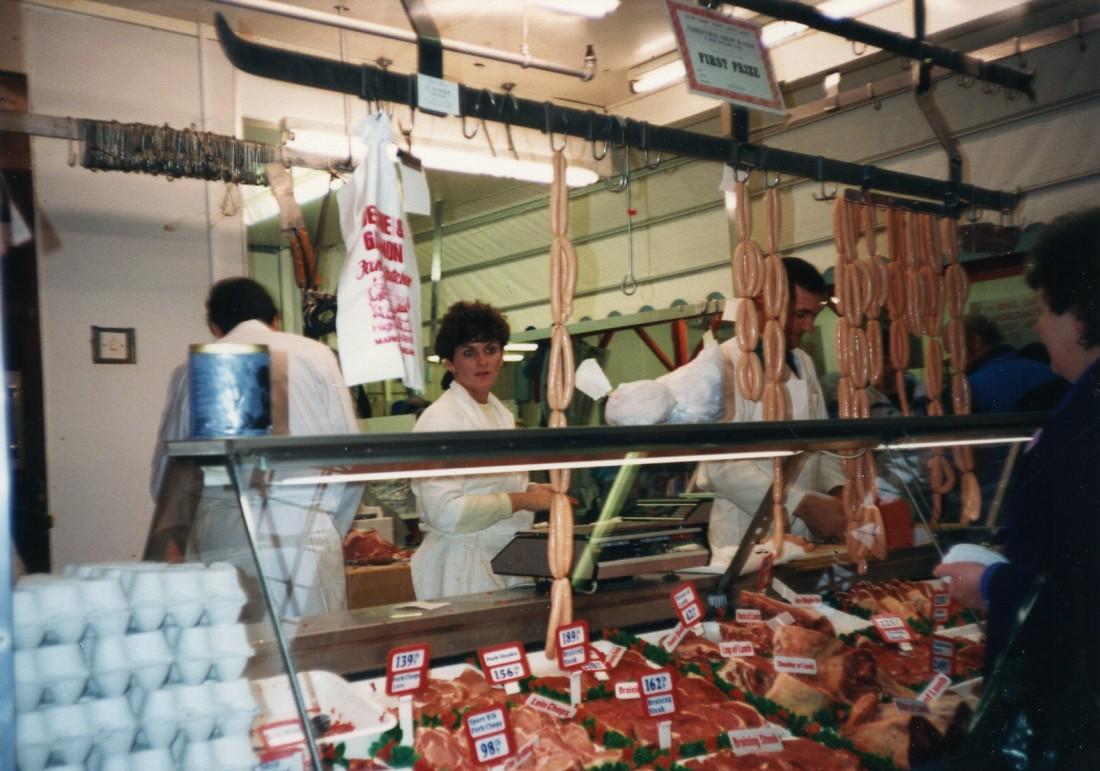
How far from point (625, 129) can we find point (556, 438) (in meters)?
1.08

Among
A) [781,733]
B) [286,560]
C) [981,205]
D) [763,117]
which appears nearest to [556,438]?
[286,560]

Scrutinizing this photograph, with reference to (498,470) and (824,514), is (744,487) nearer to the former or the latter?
(824,514)

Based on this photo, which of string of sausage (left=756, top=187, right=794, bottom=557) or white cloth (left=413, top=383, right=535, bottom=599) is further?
white cloth (left=413, top=383, right=535, bottom=599)

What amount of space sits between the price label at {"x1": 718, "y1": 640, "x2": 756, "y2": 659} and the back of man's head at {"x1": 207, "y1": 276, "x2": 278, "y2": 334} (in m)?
2.08

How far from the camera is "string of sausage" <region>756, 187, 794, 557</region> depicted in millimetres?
2855

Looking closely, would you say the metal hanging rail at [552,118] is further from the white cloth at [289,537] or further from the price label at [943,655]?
the price label at [943,655]

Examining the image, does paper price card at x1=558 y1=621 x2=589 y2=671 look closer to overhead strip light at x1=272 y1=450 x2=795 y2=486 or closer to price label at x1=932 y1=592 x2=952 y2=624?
overhead strip light at x1=272 y1=450 x2=795 y2=486

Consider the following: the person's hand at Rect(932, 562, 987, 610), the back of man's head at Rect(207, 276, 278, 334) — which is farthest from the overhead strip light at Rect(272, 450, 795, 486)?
the back of man's head at Rect(207, 276, 278, 334)

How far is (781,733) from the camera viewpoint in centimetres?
226

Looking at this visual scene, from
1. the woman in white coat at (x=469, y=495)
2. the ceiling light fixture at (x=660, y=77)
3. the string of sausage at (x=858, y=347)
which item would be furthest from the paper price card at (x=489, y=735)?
the ceiling light fixture at (x=660, y=77)

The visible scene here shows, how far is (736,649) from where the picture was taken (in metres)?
2.63

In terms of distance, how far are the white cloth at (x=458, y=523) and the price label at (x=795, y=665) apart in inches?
39.8

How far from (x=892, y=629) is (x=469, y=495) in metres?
1.45

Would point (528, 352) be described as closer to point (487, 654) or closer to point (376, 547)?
point (376, 547)
